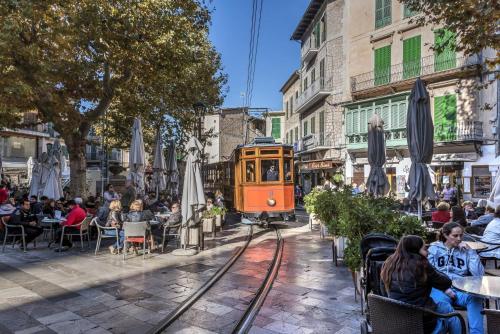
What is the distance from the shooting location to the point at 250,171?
537 inches

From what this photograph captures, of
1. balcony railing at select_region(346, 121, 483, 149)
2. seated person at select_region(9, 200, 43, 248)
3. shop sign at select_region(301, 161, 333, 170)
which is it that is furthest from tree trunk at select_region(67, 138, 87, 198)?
shop sign at select_region(301, 161, 333, 170)

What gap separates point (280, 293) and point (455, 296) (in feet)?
8.92

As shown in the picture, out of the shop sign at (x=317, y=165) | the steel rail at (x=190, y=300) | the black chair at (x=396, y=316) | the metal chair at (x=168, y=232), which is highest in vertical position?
the shop sign at (x=317, y=165)

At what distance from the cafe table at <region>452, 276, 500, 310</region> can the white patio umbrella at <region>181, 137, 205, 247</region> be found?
597 centimetres

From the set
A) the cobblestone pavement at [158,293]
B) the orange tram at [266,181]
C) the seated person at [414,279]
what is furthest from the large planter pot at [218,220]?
the seated person at [414,279]

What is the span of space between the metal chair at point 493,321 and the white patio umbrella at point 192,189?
6.83m

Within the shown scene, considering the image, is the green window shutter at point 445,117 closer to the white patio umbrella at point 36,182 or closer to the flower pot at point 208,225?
the flower pot at point 208,225

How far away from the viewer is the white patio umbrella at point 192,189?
29.0 ft

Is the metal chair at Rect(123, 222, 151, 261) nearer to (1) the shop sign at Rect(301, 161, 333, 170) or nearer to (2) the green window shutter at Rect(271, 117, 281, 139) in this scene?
(1) the shop sign at Rect(301, 161, 333, 170)

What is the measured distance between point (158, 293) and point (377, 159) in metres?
7.75

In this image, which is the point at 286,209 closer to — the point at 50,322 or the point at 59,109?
the point at 59,109

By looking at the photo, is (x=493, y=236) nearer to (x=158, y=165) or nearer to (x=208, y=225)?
(x=208, y=225)

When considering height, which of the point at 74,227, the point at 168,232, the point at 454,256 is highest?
the point at 454,256

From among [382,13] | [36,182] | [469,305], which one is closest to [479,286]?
[469,305]
